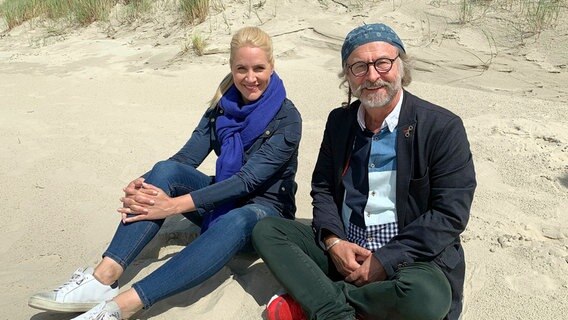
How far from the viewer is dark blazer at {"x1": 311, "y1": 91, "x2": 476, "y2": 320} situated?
7.35 feet

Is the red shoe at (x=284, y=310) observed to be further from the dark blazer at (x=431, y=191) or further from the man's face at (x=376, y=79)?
the man's face at (x=376, y=79)

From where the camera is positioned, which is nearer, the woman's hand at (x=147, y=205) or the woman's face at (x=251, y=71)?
the woman's hand at (x=147, y=205)

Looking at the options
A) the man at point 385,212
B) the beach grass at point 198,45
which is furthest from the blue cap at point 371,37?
the beach grass at point 198,45

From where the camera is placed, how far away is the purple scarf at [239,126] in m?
2.89

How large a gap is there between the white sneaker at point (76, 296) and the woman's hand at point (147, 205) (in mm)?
310

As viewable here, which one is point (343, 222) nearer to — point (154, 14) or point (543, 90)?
point (543, 90)

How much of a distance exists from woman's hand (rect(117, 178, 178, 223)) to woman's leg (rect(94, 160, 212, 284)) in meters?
0.04

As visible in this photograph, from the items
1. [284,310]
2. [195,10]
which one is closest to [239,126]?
[284,310]

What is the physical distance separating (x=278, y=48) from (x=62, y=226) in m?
3.88

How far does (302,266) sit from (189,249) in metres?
0.51

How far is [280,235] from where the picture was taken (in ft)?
8.33

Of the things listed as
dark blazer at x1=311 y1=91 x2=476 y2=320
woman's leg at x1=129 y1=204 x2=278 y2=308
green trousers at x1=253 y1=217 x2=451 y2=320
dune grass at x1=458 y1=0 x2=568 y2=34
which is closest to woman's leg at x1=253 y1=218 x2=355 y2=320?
green trousers at x1=253 y1=217 x2=451 y2=320

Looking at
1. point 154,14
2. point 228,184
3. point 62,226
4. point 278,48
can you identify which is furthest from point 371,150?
point 154,14

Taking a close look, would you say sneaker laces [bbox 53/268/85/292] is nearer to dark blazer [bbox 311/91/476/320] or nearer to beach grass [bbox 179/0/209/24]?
dark blazer [bbox 311/91/476/320]
